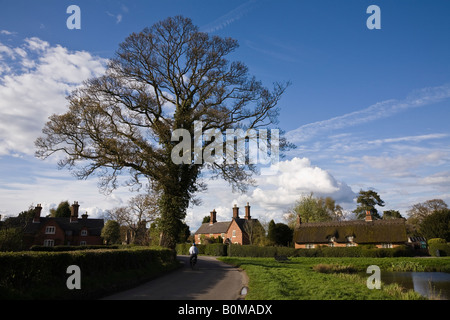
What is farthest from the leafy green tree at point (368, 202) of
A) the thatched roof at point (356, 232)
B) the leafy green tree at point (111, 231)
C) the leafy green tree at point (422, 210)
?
the leafy green tree at point (111, 231)

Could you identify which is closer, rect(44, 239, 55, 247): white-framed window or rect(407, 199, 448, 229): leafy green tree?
rect(44, 239, 55, 247): white-framed window

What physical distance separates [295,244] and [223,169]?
3360 cm

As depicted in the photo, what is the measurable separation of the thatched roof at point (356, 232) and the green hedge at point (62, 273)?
3912 centimetres

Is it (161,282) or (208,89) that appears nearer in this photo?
(161,282)

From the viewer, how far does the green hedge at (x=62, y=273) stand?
356 inches

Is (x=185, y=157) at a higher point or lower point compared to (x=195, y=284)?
higher

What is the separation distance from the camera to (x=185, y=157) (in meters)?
21.5

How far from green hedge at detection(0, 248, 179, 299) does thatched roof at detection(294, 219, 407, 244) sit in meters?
39.1

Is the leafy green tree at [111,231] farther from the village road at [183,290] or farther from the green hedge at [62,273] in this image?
the village road at [183,290]

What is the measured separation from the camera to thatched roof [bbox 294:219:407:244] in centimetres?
4453

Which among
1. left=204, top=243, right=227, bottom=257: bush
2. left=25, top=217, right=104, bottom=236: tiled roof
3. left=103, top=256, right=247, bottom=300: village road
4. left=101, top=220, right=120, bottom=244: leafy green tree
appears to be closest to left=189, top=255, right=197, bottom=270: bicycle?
left=103, top=256, right=247, bottom=300: village road

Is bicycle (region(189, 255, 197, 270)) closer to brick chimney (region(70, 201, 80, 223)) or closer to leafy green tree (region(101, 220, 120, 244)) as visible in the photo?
leafy green tree (region(101, 220, 120, 244))
